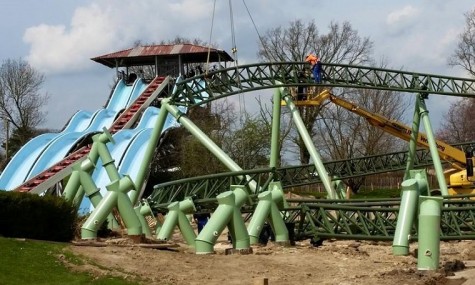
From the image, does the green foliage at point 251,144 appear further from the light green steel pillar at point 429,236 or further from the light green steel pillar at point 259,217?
the light green steel pillar at point 429,236

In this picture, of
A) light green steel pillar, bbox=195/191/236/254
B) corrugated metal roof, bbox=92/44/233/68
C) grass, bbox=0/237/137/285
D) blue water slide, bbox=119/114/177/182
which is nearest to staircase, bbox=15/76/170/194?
blue water slide, bbox=119/114/177/182

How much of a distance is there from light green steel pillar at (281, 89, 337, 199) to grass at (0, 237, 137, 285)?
38.5ft

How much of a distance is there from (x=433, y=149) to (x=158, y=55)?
1290 inches

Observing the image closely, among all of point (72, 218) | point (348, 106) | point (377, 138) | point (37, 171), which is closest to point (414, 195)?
point (72, 218)

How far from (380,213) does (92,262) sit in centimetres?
733

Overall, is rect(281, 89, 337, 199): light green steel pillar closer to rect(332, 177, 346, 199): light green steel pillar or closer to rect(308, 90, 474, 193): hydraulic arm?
rect(308, 90, 474, 193): hydraulic arm

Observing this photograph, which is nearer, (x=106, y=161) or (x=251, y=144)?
(x=106, y=161)

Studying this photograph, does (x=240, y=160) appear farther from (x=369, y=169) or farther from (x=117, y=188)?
(x=117, y=188)

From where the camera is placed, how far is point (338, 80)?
2567 cm

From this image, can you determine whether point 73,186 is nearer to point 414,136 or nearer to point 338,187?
point 338,187

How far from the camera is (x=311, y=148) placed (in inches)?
956

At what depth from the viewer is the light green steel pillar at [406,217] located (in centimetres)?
1317

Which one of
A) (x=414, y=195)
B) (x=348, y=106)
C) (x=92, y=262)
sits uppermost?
(x=348, y=106)

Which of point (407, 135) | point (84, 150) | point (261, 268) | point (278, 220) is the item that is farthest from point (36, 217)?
point (84, 150)
